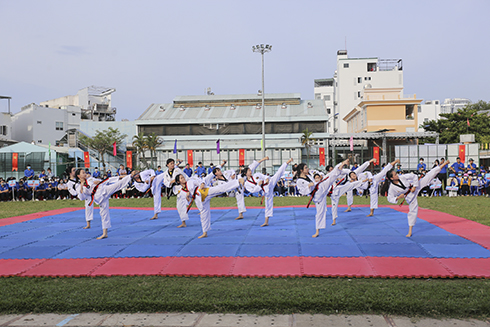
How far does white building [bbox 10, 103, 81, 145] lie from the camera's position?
46031 mm

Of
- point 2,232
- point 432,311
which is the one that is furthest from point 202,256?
point 2,232

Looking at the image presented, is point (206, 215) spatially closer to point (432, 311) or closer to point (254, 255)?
point (254, 255)

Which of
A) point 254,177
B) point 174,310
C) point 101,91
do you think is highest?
point 101,91

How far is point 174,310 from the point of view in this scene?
16.1 ft

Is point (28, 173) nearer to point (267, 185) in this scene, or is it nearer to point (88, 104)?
point (267, 185)

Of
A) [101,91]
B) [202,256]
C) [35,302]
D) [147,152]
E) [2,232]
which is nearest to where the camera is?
[35,302]

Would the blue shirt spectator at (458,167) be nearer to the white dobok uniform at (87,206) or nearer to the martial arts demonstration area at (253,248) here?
the martial arts demonstration area at (253,248)

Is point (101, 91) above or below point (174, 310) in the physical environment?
above

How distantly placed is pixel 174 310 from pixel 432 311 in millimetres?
3186

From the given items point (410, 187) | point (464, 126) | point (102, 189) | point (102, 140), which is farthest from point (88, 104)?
point (410, 187)

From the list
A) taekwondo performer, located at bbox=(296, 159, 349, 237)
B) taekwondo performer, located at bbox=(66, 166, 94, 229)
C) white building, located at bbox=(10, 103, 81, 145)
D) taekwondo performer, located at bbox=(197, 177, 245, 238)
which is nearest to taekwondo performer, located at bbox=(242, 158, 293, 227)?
taekwondo performer, located at bbox=(296, 159, 349, 237)

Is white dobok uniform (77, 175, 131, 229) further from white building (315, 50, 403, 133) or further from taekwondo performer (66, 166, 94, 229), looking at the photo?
white building (315, 50, 403, 133)

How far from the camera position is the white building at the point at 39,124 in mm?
46031

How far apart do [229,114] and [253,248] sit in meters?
37.8
